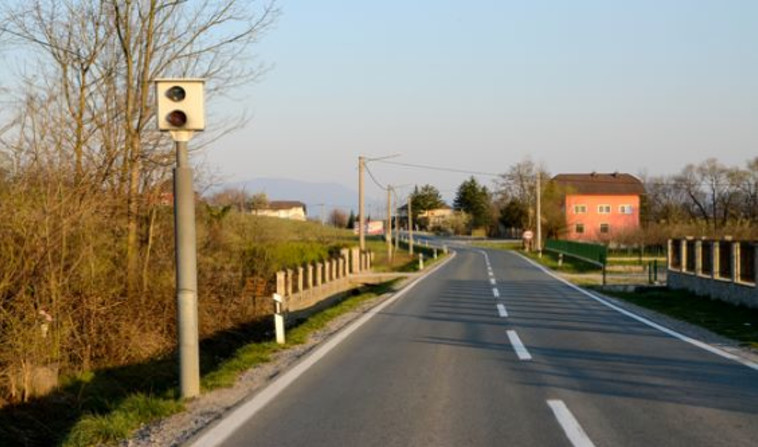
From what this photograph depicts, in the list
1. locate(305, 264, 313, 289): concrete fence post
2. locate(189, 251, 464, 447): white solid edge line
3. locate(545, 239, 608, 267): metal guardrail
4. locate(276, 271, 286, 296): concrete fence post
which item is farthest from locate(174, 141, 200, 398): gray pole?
locate(545, 239, 608, 267): metal guardrail

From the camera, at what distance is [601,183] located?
111 metres

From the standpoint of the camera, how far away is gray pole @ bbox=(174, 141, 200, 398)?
8.00 metres

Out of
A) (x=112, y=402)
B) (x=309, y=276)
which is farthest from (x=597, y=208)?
(x=112, y=402)

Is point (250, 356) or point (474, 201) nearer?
point (250, 356)

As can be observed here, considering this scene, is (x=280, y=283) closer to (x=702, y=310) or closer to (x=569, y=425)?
(x=702, y=310)

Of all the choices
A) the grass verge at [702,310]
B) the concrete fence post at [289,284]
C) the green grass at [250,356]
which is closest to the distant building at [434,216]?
the grass verge at [702,310]

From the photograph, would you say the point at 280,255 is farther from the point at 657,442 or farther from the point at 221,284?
the point at 657,442

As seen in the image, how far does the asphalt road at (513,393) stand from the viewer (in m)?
6.47

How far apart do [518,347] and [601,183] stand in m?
103

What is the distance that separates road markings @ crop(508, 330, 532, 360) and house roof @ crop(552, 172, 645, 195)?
9442 centimetres

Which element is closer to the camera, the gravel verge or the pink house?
the gravel verge

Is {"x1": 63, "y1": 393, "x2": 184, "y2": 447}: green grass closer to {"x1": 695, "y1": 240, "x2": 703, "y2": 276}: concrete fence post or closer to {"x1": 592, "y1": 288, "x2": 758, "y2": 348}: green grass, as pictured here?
{"x1": 592, "y1": 288, "x2": 758, "y2": 348}: green grass

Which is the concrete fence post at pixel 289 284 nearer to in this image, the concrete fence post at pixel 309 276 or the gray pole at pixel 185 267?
the concrete fence post at pixel 309 276

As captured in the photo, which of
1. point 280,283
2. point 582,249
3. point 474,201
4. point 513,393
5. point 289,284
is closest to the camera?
point 513,393
